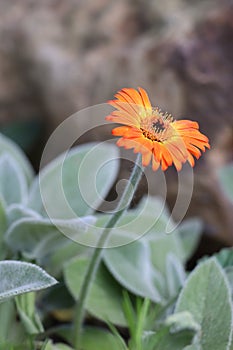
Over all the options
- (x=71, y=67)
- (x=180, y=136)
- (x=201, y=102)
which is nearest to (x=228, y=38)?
(x=201, y=102)

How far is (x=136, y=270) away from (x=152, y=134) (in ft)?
1.39

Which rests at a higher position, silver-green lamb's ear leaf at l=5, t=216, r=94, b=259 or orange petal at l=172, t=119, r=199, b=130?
orange petal at l=172, t=119, r=199, b=130

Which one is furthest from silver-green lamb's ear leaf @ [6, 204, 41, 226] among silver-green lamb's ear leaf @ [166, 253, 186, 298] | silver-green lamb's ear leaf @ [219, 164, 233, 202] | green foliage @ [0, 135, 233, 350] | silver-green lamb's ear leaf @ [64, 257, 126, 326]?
silver-green lamb's ear leaf @ [219, 164, 233, 202]

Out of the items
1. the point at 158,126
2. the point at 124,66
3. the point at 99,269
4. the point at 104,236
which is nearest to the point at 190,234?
the point at 99,269

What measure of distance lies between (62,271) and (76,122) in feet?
1.29

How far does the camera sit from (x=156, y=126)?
1.96ft

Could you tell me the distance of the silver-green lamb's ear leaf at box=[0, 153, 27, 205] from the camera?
3.21ft

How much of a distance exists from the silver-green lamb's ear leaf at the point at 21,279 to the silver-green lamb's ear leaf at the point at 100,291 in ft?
0.74

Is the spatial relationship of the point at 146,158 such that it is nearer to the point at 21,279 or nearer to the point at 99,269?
the point at 21,279

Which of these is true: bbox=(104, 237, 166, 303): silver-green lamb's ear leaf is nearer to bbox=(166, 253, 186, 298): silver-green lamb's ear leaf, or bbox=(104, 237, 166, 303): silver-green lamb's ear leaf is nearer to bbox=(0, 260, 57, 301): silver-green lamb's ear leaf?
bbox=(166, 253, 186, 298): silver-green lamb's ear leaf

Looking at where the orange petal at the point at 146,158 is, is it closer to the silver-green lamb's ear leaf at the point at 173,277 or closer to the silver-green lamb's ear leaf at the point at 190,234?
the silver-green lamb's ear leaf at the point at 173,277

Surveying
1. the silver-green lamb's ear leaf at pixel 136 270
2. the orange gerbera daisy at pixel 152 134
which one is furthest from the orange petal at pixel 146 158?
the silver-green lamb's ear leaf at pixel 136 270

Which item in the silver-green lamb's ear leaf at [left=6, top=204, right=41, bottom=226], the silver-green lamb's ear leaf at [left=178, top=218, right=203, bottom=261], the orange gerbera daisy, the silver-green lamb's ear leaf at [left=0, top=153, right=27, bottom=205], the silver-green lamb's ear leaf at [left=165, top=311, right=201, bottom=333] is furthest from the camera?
the silver-green lamb's ear leaf at [left=178, top=218, right=203, bottom=261]

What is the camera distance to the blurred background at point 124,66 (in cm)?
115
